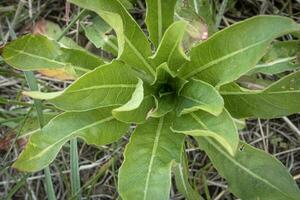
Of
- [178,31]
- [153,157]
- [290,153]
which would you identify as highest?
[178,31]

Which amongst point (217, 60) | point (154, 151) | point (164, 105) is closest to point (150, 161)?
point (154, 151)

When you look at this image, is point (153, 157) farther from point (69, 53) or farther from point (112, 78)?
point (69, 53)

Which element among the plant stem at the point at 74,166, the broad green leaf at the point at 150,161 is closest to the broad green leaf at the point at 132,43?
the broad green leaf at the point at 150,161

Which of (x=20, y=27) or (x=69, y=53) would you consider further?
(x=20, y=27)

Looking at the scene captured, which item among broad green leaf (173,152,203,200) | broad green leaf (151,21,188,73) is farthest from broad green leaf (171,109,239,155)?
broad green leaf (173,152,203,200)

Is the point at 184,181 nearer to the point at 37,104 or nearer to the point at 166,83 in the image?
the point at 166,83

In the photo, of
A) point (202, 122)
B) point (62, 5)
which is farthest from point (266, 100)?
point (62, 5)
